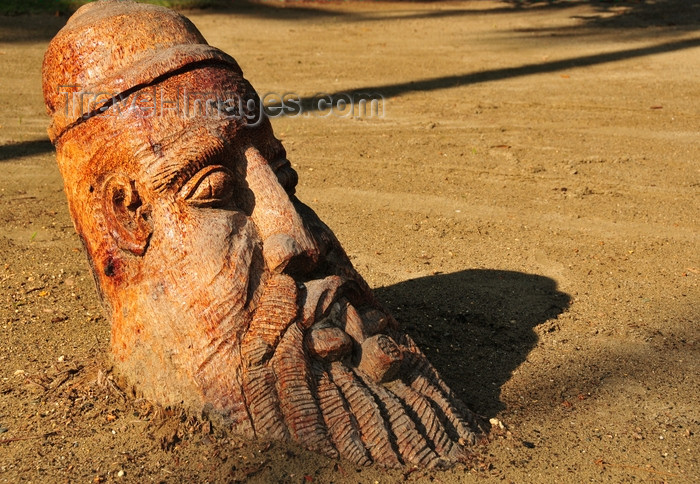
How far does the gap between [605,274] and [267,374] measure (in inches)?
113

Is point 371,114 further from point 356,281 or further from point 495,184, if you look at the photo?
point 356,281

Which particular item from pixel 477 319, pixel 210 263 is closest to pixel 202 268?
pixel 210 263

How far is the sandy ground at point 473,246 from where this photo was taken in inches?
124

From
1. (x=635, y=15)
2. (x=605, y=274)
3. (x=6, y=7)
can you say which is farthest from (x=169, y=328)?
(x=635, y=15)

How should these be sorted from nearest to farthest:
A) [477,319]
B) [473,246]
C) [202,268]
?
1. [202,268]
2. [477,319]
3. [473,246]

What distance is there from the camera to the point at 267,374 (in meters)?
2.87

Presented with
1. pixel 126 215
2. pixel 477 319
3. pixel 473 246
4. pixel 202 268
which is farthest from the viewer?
pixel 473 246

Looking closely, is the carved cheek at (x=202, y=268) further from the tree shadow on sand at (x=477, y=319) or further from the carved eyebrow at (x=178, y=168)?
the tree shadow on sand at (x=477, y=319)

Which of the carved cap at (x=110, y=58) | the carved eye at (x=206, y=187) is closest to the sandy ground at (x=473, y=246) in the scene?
the carved eye at (x=206, y=187)

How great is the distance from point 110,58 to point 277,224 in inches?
33.6

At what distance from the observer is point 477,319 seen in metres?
4.43

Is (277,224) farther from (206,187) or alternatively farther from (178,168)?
(178,168)

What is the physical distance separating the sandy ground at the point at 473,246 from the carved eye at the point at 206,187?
0.78 meters

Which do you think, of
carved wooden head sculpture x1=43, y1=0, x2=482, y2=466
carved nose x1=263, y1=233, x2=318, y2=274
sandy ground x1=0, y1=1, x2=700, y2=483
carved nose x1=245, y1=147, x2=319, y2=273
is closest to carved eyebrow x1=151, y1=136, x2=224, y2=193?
carved wooden head sculpture x1=43, y1=0, x2=482, y2=466
